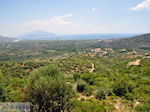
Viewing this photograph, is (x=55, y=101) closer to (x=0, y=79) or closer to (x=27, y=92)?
(x=27, y=92)

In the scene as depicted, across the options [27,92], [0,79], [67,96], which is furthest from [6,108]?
[0,79]

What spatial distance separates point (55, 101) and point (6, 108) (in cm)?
272

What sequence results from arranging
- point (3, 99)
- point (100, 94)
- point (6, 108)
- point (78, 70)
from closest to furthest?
point (6, 108) → point (3, 99) → point (100, 94) → point (78, 70)

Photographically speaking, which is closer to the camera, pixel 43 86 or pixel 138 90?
pixel 43 86

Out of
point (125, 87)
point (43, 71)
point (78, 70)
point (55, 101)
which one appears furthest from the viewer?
point (78, 70)

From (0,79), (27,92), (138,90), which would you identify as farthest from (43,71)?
(138,90)

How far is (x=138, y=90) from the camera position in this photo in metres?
17.3

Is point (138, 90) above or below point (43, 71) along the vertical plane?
below

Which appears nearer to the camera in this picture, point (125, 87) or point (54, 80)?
point (54, 80)

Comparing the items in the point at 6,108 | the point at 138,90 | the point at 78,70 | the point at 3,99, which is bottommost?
the point at 78,70

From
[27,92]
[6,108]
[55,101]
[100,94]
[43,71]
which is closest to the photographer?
[6,108]

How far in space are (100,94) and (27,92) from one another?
9092mm

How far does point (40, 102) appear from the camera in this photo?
Answer: 8.20 m

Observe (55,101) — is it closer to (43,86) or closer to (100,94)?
(43,86)
